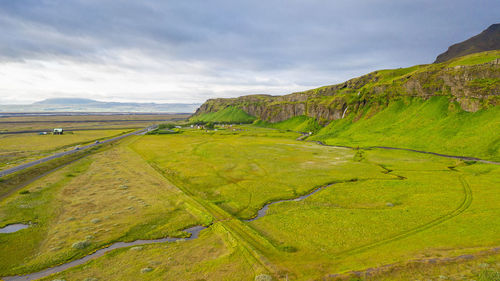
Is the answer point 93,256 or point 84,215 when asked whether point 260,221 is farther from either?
point 84,215

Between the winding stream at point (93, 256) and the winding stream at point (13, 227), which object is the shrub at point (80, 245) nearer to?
the winding stream at point (93, 256)

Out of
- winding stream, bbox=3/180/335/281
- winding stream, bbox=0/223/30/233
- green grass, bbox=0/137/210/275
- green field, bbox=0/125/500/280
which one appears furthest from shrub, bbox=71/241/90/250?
winding stream, bbox=0/223/30/233

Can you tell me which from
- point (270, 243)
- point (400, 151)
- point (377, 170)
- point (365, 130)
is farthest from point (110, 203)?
point (365, 130)

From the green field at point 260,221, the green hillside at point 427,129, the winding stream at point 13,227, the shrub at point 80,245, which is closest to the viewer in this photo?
the green field at point 260,221

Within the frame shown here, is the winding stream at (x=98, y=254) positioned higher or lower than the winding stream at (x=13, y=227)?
lower

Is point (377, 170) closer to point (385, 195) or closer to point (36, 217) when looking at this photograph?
point (385, 195)

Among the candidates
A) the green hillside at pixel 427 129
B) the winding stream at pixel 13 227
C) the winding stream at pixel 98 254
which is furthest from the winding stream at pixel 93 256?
the green hillside at pixel 427 129

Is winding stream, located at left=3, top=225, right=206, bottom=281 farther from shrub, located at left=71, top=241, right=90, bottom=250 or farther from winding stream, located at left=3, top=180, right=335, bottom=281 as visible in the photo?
Result: shrub, located at left=71, top=241, right=90, bottom=250

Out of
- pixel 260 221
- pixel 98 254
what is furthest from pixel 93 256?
pixel 260 221

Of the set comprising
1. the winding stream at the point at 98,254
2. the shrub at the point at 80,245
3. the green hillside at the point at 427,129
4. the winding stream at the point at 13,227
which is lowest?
the winding stream at the point at 98,254
